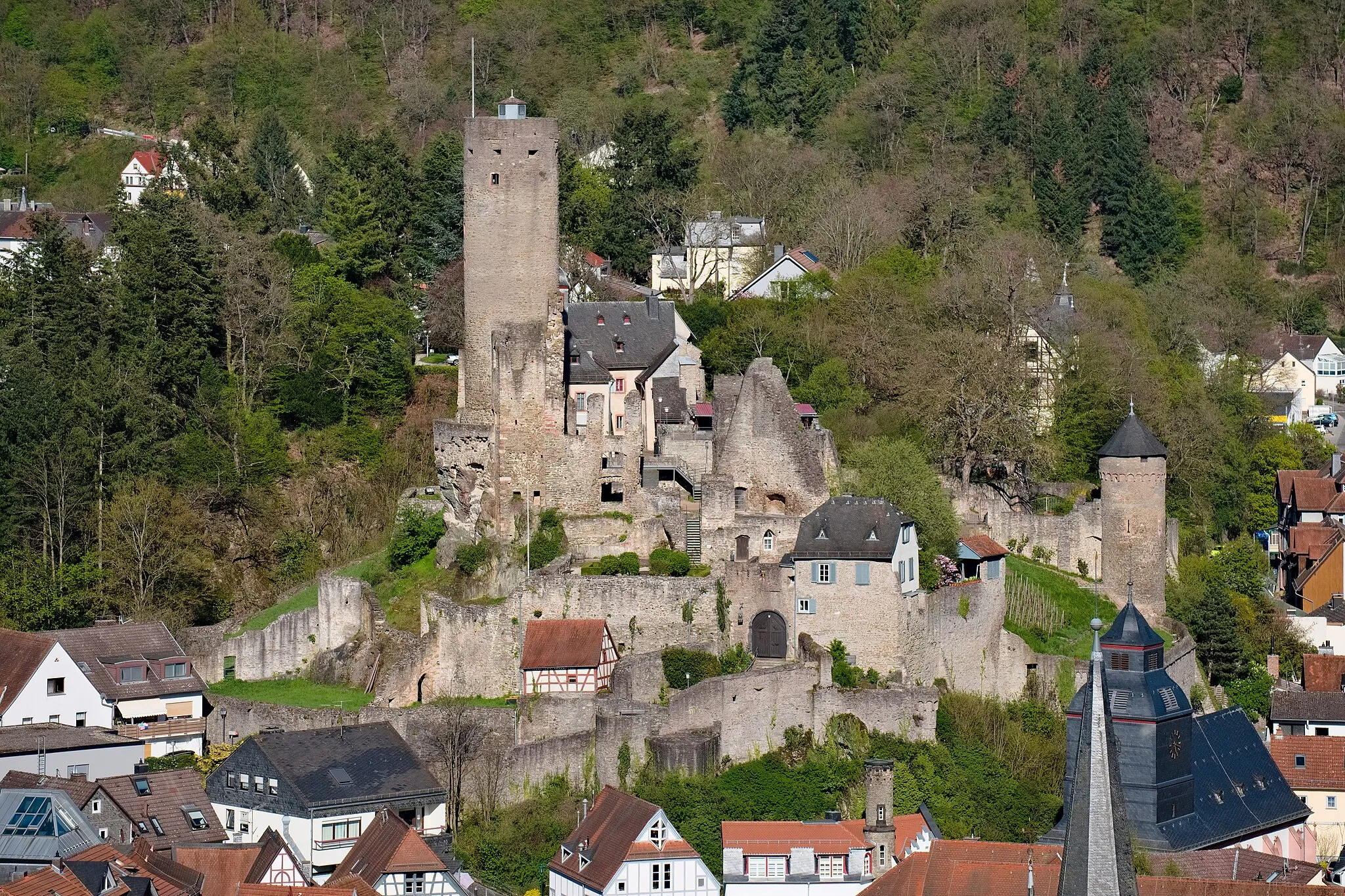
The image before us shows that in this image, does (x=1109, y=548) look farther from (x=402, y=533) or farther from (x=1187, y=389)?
(x=402, y=533)

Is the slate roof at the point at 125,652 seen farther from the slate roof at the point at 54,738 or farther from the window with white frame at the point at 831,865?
the window with white frame at the point at 831,865

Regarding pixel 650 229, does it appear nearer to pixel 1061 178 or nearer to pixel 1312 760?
pixel 1061 178

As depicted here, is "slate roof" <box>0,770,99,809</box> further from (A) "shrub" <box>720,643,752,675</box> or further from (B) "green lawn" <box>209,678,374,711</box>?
(A) "shrub" <box>720,643,752,675</box>

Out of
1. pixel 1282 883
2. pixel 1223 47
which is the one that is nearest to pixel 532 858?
pixel 1282 883

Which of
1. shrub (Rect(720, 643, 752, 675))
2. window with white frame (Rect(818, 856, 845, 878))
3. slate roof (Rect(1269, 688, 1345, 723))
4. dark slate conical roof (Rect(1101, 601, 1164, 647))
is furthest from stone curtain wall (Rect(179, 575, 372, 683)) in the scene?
slate roof (Rect(1269, 688, 1345, 723))

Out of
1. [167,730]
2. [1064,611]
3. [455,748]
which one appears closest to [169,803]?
[167,730]

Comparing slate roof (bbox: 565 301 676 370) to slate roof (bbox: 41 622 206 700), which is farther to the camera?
slate roof (bbox: 565 301 676 370)
